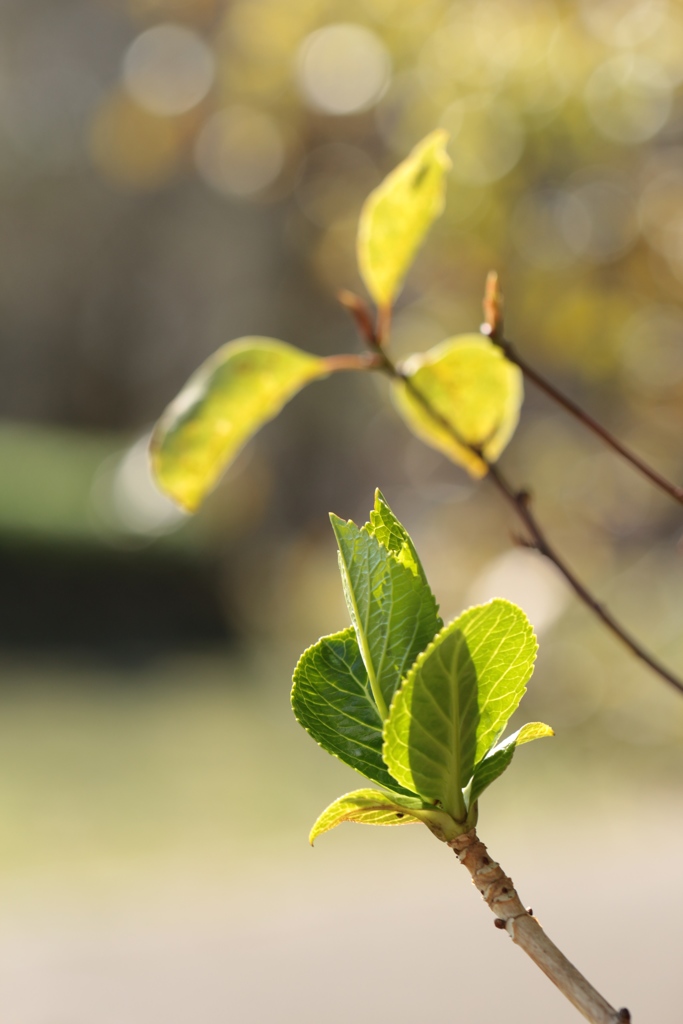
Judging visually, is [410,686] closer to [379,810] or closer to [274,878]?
[379,810]

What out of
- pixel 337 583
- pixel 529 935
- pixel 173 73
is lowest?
Answer: pixel 529 935

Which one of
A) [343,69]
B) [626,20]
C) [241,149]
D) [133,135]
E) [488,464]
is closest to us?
[488,464]

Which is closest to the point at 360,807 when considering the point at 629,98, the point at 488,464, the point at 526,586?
the point at 488,464

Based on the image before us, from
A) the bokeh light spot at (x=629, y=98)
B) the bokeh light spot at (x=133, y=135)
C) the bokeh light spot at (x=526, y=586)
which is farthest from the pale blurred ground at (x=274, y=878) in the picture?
the bokeh light spot at (x=133, y=135)

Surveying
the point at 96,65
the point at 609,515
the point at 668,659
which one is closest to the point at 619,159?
the point at 609,515

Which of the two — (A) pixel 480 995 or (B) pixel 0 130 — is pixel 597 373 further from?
(B) pixel 0 130

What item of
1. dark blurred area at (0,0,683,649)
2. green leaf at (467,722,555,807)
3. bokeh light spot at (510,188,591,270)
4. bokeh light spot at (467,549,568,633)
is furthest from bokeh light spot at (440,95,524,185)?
green leaf at (467,722,555,807)
